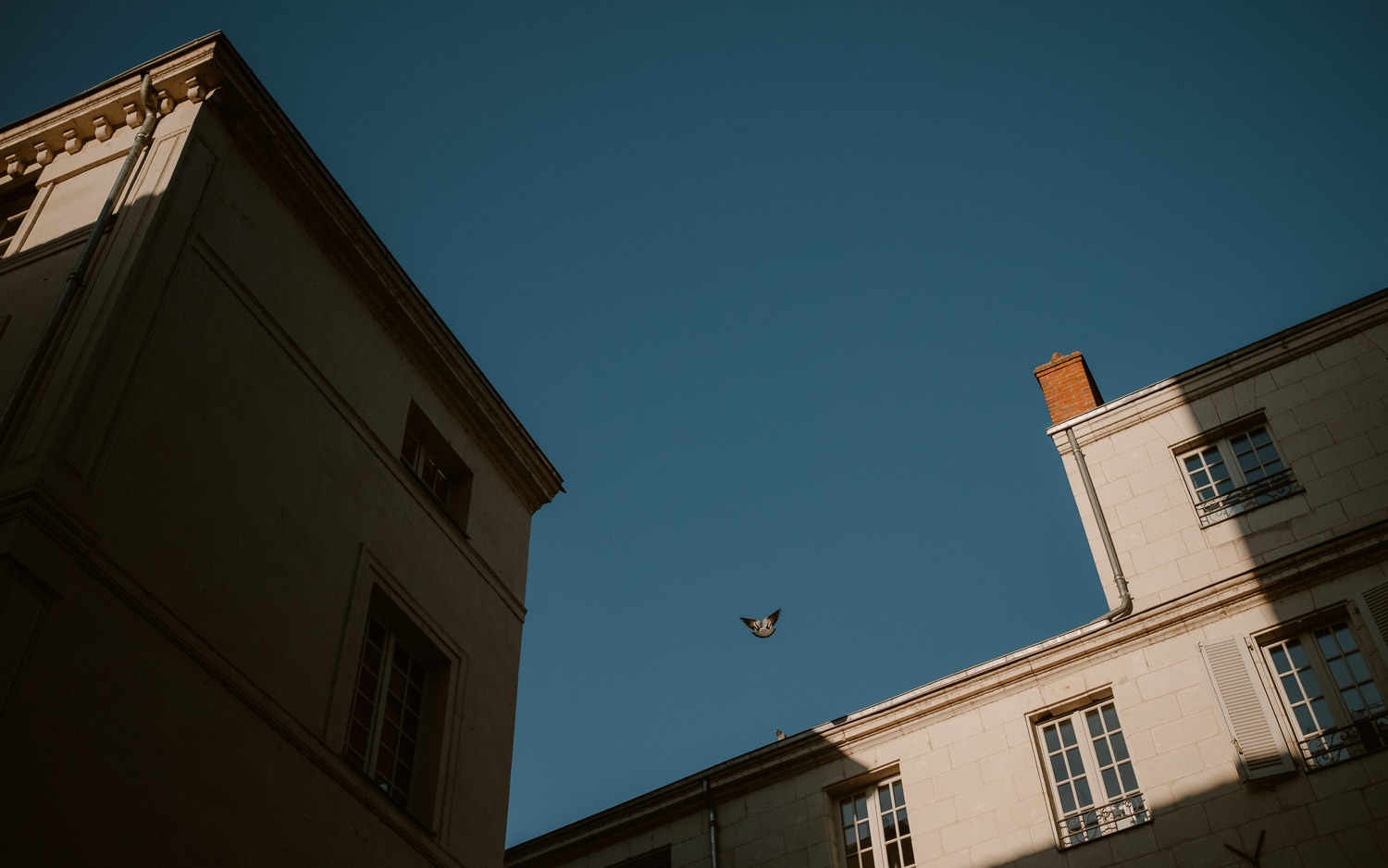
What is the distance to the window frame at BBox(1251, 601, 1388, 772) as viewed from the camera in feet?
47.8

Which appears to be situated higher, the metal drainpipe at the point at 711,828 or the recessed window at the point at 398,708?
the metal drainpipe at the point at 711,828

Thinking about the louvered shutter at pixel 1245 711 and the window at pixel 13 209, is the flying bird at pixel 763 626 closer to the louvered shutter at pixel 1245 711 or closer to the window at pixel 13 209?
the louvered shutter at pixel 1245 711

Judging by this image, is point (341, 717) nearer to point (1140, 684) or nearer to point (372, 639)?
point (372, 639)

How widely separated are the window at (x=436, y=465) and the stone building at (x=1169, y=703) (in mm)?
6909

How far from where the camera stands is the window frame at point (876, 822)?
695 inches

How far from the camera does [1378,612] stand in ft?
50.3

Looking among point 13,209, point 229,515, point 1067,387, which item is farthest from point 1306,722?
point 13,209

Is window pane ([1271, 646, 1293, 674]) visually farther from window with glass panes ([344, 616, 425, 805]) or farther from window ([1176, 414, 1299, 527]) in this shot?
window with glass panes ([344, 616, 425, 805])

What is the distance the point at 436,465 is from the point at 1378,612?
39.0 feet

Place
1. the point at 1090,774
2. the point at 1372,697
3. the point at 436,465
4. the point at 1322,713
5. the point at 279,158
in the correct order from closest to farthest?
1. the point at 279,158
2. the point at 1372,697
3. the point at 1322,713
4. the point at 436,465
5. the point at 1090,774

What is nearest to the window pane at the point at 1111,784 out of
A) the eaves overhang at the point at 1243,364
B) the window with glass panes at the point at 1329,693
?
the window with glass panes at the point at 1329,693

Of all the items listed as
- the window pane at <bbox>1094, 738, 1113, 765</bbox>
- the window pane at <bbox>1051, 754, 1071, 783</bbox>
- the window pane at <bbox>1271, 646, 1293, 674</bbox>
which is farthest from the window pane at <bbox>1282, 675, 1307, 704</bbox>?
the window pane at <bbox>1051, 754, 1071, 783</bbox>

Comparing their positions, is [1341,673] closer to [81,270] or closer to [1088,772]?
[1088,772]

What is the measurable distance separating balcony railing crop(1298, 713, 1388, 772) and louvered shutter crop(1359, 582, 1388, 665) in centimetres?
83
